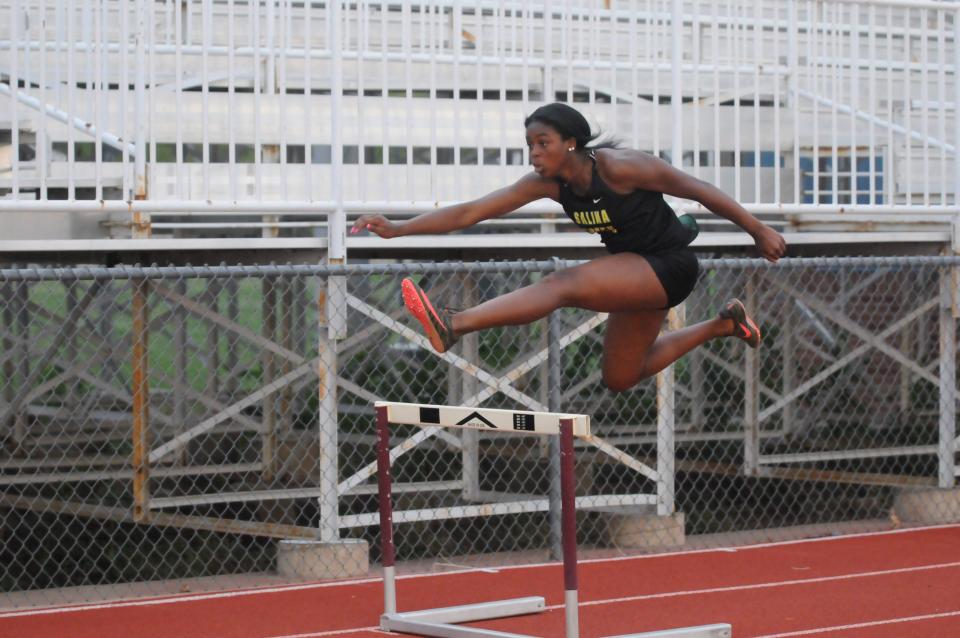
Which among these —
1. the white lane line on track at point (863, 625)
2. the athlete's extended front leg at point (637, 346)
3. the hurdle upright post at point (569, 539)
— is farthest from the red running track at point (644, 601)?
the athlete's extended front leg at point (637, 346)

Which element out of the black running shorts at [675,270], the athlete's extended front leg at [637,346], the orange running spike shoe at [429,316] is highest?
the black running shorts at [675,270]

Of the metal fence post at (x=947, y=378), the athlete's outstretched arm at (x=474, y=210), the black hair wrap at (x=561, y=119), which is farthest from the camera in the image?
the metal fence post at (x=947, y=378)

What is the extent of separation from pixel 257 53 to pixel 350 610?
3.16 m

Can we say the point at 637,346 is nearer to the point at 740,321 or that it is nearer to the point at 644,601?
the point at 740,321

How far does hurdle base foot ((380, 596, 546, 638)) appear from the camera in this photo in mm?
6645

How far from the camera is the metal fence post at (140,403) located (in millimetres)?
9164

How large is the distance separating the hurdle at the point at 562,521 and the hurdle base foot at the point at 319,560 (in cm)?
141

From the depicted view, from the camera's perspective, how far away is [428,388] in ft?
53.3

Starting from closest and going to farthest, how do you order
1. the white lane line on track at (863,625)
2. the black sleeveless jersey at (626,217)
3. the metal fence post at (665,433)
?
the black sleeveless jersey at (626,217) < the white lane line on track at (863,625) < the metal fence post at (665,433)

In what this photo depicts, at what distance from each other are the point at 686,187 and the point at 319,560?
371 centimetres

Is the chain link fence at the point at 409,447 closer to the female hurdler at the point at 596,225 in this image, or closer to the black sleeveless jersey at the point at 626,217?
the female hurdler at the point at 596,225

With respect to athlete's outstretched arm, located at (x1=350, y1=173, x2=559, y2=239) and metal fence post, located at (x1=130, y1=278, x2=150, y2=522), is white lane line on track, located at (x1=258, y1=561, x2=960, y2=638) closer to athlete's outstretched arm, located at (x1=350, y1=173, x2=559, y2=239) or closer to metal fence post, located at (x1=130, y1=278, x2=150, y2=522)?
athlete's outstretched arm, located at (x1=350, y1=173, x2=559, y2=239)

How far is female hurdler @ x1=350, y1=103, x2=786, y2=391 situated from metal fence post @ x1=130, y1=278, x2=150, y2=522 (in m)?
3.46

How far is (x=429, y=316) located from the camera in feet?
18.7
